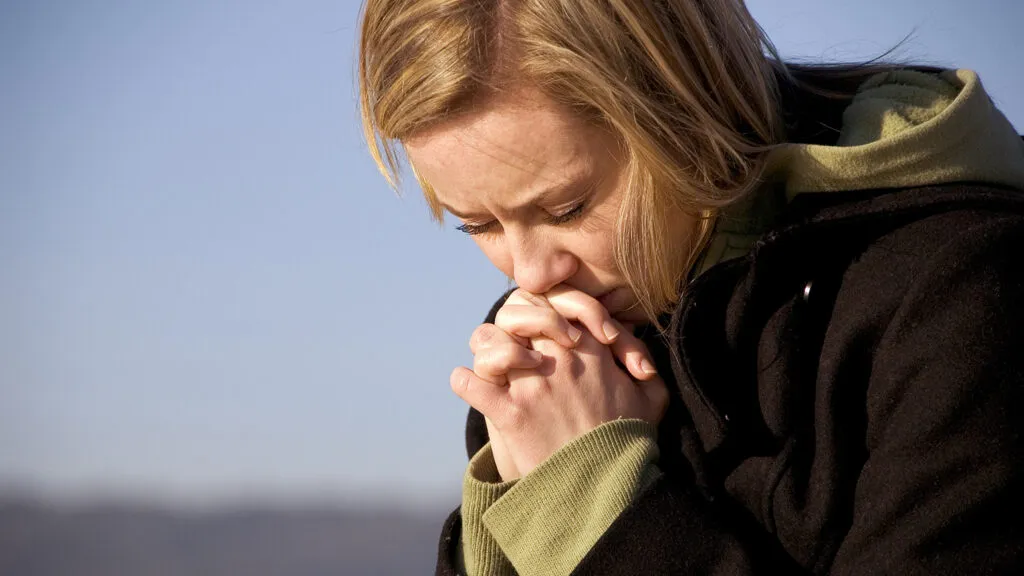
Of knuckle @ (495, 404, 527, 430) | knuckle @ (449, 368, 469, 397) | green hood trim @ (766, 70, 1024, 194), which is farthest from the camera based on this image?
knuckle @ (449, 368, 469, 397)

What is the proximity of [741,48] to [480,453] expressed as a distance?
3.82 feet

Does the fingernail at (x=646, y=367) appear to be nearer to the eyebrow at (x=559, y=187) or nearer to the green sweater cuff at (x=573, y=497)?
the green sweater cuff at (x=573, y=497)

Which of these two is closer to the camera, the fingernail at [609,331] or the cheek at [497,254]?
the fingernail at [609,331]

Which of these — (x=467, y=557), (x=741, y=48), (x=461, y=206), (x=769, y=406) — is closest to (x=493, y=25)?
(x=461, y=206)

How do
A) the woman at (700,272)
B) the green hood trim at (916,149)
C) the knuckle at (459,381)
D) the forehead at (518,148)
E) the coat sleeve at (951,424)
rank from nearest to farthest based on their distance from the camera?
1. the coat sleeve at (951,424)
2. the woman at (700,272)
3. the green hood trim at (916,149)
4. the forehead at (518,148)
5. the knuckle at (459,381)

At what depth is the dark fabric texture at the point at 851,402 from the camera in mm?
2047

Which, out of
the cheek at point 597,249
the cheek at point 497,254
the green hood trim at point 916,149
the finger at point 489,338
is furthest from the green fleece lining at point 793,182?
the cheek at point 497,254

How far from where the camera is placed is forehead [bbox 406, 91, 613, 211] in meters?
2.53

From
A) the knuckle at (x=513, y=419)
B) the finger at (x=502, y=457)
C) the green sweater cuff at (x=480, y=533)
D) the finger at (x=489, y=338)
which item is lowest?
the green sweater cuff at (x=480, y=533)

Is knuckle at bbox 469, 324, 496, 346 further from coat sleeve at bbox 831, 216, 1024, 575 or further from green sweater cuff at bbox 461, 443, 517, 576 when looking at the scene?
coat sleeve at bbox 831, 216, 1024, 575

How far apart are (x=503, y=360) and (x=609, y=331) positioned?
0.83 feet

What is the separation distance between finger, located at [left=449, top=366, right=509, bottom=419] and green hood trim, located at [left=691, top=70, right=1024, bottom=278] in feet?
1.79

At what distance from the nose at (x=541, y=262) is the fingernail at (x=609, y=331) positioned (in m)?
0.15

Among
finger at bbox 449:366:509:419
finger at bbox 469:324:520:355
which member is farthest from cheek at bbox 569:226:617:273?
finger at bbox 449:366:509:419
